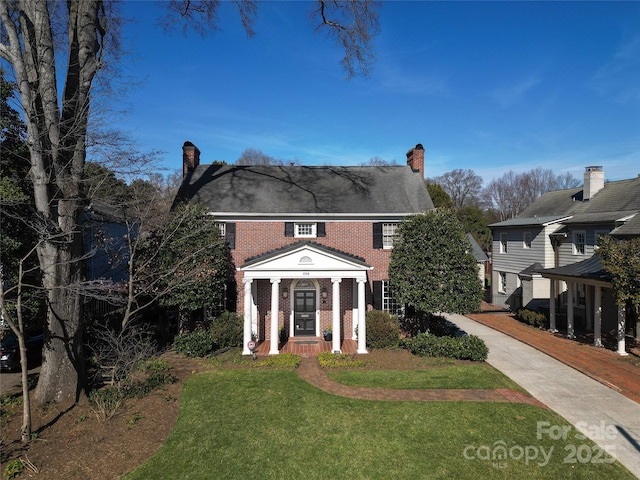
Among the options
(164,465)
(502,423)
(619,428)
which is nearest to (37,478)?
(164,465)

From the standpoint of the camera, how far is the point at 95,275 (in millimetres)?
21438

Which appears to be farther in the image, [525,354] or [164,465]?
A: [525,354]

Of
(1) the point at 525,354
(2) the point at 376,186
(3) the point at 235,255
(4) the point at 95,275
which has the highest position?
(2) the point at 376,186

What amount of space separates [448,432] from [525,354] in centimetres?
852

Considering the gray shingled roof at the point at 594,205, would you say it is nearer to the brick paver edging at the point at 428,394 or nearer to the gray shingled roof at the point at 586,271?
the gray shingled roof at the point at 586,271

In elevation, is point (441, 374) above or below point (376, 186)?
below

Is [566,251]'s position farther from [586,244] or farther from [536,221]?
[536,221]

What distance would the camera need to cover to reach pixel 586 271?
1631 centimetres

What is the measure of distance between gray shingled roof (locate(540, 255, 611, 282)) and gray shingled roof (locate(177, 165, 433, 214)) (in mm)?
7204

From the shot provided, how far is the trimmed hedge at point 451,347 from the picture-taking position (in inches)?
546

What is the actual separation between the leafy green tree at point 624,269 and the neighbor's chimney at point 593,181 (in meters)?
10.2

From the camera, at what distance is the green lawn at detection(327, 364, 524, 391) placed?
1154 centimetres

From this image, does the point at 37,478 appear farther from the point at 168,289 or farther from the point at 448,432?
the point at 448,432

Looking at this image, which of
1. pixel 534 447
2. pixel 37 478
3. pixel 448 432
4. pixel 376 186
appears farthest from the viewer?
pixel 376 186
